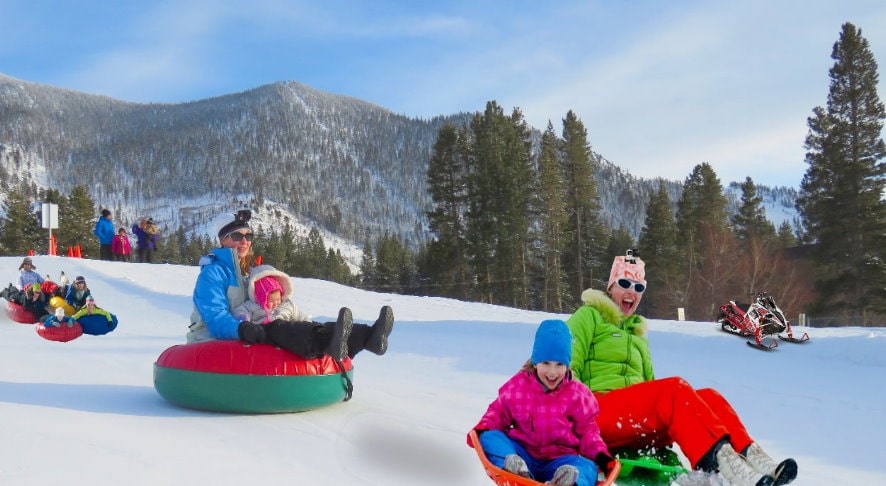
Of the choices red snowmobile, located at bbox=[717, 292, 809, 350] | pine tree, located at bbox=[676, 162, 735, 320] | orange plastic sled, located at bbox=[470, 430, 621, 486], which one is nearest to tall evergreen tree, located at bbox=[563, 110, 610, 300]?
pine tree, located at bbox=[676, 162, 735, 320]

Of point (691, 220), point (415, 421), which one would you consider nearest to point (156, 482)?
point (415, 421)

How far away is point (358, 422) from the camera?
16.0 feet

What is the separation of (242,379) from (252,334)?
34 cm

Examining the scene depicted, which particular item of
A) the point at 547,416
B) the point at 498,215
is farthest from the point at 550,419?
the point at 498,215

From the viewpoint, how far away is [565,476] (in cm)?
285

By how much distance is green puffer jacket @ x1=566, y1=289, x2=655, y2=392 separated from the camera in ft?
13.0

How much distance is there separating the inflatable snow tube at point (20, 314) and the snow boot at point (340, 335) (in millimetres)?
8648

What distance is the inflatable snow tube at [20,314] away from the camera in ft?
36.5

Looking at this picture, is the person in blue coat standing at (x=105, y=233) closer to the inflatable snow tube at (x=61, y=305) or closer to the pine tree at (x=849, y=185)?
the inflatable snow tube at (x=61, y=305)

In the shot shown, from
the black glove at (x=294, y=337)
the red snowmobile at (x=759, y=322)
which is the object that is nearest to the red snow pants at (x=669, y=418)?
the black glove at (x=294, y=337)

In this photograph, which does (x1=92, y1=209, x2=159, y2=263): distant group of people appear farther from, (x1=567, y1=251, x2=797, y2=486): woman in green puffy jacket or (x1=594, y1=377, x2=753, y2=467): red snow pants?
(x1=594, y1=377, x2=753, y2=467): red snow pants

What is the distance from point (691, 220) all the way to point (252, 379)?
39937mm

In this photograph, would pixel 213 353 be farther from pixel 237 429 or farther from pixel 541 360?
pixel 541 360

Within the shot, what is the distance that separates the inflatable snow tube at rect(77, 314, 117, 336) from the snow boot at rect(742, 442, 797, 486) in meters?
9.51
